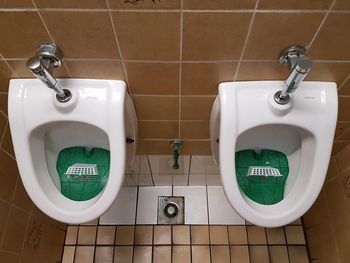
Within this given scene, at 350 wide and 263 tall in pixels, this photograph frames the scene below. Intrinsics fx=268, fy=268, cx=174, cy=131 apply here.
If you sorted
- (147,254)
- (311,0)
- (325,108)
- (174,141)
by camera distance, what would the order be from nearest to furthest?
(311,0), (325,108), (174,141), (147,254)

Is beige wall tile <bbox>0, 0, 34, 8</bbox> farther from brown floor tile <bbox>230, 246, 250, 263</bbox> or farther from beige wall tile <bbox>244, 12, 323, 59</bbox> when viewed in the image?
brown floor tile <bbox>230, 246, 250, 263</bbox>

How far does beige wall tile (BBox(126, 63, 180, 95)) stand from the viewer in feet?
2.40

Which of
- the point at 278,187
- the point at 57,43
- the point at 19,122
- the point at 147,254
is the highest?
the point at 57,43

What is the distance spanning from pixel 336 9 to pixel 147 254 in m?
1.18

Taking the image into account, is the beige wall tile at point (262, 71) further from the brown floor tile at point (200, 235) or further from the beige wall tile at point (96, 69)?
the brown floor tile at point (200, 235)

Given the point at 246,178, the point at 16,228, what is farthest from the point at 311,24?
the point at 16,228

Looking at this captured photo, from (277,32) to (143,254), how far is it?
1.09 meters

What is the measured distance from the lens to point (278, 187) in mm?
855

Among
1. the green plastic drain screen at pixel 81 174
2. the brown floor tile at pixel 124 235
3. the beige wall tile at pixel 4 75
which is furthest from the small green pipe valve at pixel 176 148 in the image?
the beige wall tile at pixel 4 75

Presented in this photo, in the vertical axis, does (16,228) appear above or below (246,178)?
below

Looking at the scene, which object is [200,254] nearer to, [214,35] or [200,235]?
[200,235]

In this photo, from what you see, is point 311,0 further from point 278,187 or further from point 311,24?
point 278,187

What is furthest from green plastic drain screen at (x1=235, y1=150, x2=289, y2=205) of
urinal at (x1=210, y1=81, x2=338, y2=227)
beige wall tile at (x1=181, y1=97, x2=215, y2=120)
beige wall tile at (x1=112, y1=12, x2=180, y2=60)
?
beige wall tile at (x1=112, y1=12, x2=180, y2=60)

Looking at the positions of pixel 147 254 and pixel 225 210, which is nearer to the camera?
pixel 147 254
